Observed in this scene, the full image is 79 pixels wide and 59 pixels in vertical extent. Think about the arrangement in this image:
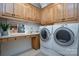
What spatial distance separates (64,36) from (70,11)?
0.63 m

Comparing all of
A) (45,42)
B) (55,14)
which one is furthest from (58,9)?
(45,42)

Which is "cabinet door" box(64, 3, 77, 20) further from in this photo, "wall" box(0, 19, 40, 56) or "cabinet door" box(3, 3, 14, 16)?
"cabinet door" box(3, 3, 14, 16)

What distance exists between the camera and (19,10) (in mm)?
1934

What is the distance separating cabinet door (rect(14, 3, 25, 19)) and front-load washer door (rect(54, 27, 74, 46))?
1.03 meters

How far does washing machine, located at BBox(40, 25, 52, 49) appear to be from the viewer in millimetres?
1775

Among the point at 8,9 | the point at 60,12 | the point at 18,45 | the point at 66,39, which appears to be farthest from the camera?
the point at 18,45

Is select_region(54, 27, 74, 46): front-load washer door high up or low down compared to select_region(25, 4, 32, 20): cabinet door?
down

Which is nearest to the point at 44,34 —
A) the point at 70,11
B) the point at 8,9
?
the point at 70,11

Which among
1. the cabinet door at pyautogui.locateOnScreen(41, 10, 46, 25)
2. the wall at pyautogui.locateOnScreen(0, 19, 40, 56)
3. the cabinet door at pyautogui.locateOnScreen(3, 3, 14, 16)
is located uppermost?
the cabinet door at pyautogui.locateOnScreen(3, 3, 14, 16)

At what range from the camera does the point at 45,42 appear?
6.14 ft

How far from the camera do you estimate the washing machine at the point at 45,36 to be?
5.82 feet

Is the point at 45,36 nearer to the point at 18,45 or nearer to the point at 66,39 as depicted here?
the point at 66,39

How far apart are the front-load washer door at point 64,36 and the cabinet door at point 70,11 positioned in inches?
17.5

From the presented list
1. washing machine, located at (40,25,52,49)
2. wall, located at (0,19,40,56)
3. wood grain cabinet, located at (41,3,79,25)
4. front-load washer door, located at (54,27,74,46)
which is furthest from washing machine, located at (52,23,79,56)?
wall, located at (0,19,40,56)
